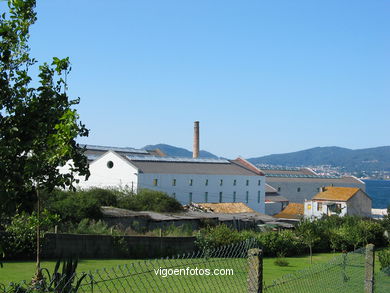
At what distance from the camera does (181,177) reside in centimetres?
7481

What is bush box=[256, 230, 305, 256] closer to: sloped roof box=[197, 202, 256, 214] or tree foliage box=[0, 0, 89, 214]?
tree foliage box=[0, 0, 89, 214]

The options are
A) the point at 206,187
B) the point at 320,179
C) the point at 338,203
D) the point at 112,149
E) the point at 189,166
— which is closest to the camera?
the point at 338,203

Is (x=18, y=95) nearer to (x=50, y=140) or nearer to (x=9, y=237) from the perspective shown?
(x=50, y=140)

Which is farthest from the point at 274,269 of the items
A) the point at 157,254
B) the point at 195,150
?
the point at 195,150

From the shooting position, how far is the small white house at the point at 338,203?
246 ft

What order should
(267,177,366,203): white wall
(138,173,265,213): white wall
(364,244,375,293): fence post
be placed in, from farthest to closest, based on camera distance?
1. (267,177,366,203): white wall
2. (138,173,265,213): white wall
3. (364,244,375,293): fence post

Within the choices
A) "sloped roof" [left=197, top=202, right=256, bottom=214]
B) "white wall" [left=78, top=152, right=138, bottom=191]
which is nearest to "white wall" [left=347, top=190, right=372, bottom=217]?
"sloped roof" [left=197, top=202, right=256, bottom=214]

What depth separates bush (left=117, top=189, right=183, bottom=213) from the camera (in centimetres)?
5078

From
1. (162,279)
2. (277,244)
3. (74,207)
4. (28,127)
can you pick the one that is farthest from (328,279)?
(74,207)

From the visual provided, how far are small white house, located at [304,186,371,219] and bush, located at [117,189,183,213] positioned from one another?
2868 cm

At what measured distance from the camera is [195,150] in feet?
311

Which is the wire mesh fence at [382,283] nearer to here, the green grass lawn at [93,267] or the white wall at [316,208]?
the green grass lawn at [93,267]

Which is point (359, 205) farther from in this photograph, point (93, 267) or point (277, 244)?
point (93, 267)

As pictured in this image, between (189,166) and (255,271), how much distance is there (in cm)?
7245
